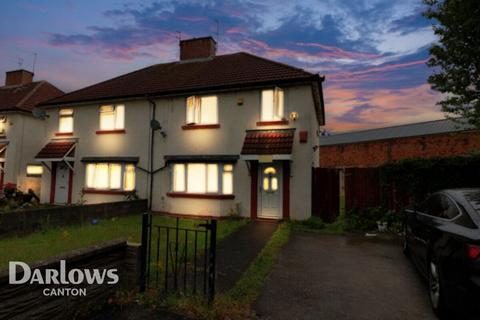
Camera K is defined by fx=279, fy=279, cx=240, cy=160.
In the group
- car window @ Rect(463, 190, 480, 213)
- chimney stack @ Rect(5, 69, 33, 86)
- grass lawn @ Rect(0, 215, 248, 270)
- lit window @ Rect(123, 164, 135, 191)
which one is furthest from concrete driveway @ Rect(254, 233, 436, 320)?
chimney stack @ Rect(5, 69, 33, 86)

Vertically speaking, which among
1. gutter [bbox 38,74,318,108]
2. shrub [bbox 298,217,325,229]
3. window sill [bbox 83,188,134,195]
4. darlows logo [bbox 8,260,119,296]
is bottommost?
shrub [bbox 298,217,325,229]

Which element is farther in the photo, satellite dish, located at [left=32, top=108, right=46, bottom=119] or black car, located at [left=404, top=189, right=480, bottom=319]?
satellite dish, located at [left=32, top=108, right=46, bottom=119]

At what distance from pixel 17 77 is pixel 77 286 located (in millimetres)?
26777

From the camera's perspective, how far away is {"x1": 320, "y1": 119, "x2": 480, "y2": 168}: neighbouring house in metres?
19.5

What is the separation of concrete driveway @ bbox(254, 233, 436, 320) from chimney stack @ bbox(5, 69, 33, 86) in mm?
26282

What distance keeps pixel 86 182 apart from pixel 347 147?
70.6 feet

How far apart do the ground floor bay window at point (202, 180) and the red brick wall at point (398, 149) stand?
1349 centimetres

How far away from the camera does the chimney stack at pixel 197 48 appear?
660 inches

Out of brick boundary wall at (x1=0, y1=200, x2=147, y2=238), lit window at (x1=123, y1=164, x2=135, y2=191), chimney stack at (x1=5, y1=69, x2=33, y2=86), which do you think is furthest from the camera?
chimney stack at (x1=5, y1=69, x2=33, y2=86)

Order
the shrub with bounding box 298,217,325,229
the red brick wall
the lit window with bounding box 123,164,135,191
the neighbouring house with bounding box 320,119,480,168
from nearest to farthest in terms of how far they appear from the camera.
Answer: the shrub with bounding box 298,217,325,229 → the lit window with bounding box 123,164,135,191 → the red brick wall → the neighbouring house with bounding box 320,119,480,168

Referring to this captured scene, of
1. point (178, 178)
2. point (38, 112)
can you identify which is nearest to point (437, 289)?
point (178, 178)

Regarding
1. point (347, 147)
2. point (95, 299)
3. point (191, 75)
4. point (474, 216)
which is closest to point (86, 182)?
point (191, 75)

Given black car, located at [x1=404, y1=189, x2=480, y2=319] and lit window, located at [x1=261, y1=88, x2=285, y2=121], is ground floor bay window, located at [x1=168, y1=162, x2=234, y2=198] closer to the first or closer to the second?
lit window, located at [x1=261, y1=88, x2=285, y2=121]

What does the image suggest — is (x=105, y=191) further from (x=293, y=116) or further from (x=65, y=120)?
(x=293, y=116)
